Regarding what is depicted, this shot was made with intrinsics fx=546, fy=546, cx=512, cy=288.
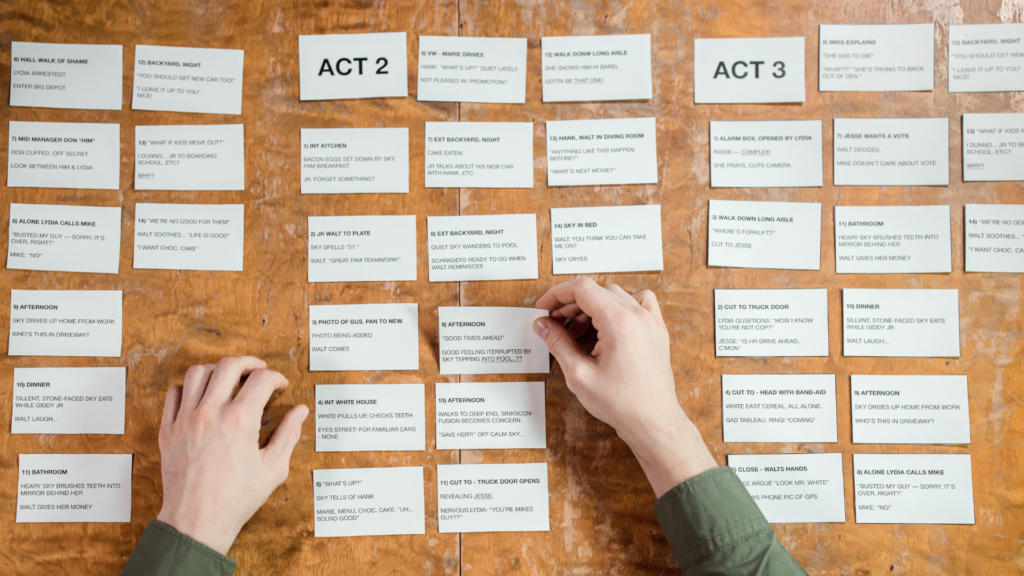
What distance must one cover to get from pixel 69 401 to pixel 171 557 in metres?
0.37

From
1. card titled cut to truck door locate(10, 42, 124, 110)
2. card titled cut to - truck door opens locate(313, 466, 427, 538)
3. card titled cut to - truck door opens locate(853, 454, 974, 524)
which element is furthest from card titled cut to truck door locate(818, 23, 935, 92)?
card titled cut to truck door locate(10, 42, 124, 110)

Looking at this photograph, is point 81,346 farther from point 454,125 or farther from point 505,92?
point 505,92

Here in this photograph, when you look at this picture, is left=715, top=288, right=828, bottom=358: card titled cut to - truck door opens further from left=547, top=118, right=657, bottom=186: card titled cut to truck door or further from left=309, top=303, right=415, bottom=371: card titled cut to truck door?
left=309, top=303, right=415, bottom=371: card titled cut to truck door

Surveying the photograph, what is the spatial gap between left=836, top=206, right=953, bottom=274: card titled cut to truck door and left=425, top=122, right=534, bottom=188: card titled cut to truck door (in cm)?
59

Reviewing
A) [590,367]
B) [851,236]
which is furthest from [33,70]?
[851,236]

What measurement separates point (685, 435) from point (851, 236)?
490 millimetres

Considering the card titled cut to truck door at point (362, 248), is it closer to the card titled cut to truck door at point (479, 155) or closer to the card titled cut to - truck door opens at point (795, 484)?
the card titled cut to truck door at point (479, 155)

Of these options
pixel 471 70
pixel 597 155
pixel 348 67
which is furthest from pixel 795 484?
pixel 348 67

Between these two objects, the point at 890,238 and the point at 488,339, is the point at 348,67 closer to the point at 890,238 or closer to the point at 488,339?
the point at 488,339

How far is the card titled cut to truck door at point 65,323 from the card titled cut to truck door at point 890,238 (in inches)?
52.6

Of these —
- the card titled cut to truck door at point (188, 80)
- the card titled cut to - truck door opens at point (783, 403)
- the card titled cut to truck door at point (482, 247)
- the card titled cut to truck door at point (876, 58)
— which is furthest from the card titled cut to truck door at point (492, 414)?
the card titled cut to truck door at point (876, 58)

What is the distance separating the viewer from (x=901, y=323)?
100cm

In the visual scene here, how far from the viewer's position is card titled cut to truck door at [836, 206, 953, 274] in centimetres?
100

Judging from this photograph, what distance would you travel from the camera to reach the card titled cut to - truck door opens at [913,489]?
982 mm
